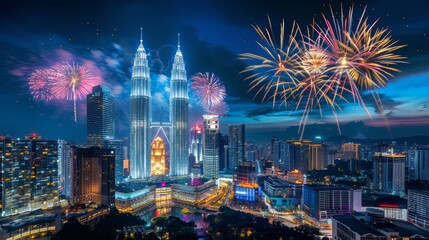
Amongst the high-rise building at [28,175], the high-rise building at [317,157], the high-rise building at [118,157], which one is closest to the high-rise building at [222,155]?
the high-rise building at [317,157]

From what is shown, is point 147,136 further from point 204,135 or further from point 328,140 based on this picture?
point 328,140

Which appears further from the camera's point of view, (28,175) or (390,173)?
(390,173)

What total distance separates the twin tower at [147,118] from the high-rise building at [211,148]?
6.06 ft

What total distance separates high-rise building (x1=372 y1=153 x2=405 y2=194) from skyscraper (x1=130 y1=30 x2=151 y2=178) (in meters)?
17.5

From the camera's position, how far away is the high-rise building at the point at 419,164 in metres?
18.2

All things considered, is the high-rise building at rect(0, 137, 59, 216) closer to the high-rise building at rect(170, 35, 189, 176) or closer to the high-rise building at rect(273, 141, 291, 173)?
the high-rise building at rect(170, 35, 189, 176)

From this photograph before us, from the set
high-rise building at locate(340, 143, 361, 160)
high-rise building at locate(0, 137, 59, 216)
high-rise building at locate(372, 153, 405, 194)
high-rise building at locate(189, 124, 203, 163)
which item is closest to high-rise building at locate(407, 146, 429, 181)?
high-rise building at locate(372, 153, 405, 194)

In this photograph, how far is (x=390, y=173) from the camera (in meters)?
18.2

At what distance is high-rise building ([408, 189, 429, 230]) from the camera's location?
11555 millimetres

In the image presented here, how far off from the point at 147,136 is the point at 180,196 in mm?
6392

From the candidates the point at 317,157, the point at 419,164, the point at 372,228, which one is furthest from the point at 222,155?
the point at 372,228

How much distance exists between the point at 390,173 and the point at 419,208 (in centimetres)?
691

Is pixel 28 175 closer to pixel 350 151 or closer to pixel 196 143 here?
pixel 196 143

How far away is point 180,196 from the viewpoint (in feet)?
61.2
